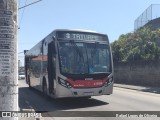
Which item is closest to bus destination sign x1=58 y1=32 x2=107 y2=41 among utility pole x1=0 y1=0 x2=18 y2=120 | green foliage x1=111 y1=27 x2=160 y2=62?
utility pole x1=0 y1=0 x2=18 y2=120

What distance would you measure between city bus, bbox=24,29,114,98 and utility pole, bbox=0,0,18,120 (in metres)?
8.48

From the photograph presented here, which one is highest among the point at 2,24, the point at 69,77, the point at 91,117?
the point at 2,24

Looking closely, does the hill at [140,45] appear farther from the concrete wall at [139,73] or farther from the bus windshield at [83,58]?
the bus windshield at [83,58]

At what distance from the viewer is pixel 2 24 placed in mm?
4789

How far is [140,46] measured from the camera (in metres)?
33.3

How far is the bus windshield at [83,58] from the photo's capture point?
44.7ft

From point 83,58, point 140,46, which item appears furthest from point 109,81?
point 140,46

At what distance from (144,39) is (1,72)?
29377 mm

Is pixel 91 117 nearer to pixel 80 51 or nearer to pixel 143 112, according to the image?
pixel 143 112

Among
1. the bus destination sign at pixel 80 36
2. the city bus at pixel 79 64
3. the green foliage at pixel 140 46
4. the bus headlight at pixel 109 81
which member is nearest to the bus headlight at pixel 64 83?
the city bus at pixel 79 64

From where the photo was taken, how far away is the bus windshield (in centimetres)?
1362

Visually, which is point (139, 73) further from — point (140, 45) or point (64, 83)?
point (64, 83)

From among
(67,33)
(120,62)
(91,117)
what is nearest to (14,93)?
(91,117)

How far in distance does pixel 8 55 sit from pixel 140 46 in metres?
29.3
